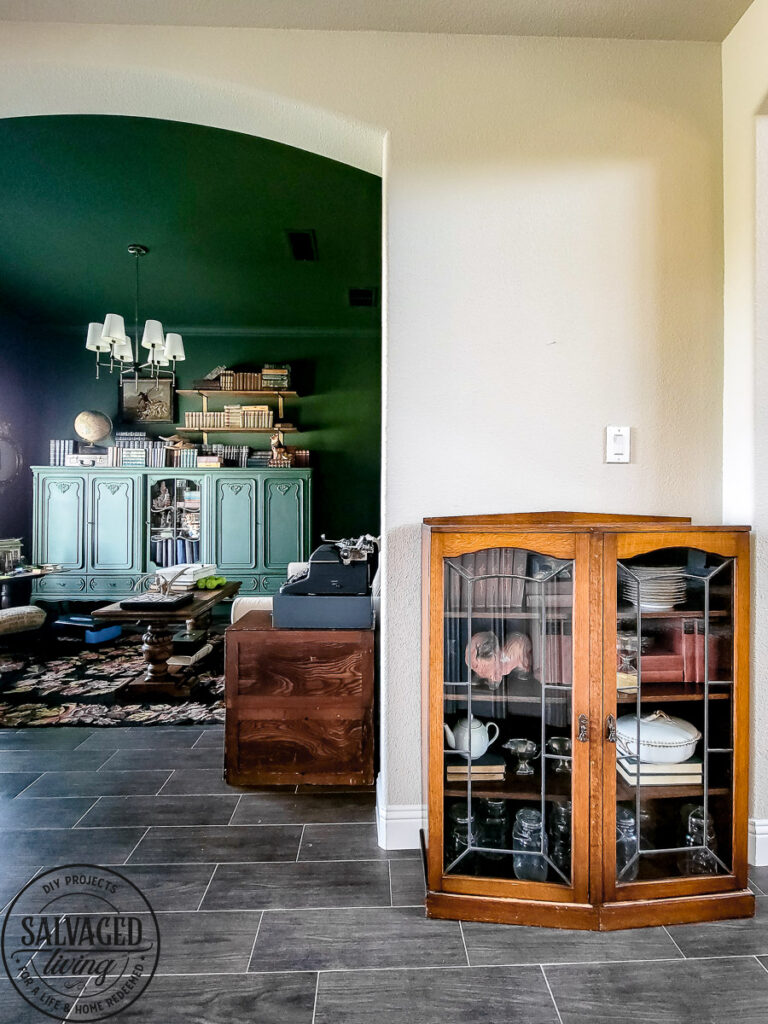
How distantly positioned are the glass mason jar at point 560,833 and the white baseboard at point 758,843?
0.76 meters

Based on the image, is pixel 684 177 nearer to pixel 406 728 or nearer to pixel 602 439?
pixel 602 439

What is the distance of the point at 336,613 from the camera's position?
242 centimetres

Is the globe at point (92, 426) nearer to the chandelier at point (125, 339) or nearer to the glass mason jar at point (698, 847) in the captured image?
the chandelier at point (125, 339)

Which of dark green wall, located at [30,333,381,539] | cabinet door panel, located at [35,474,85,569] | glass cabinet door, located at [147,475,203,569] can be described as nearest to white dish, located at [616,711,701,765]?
dark green wall, located at [30,333,381,539]

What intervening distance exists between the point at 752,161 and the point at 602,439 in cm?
103

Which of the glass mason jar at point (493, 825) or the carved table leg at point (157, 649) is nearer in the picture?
the glass mason jar at point (493, 825)

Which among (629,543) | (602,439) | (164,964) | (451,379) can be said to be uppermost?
(451,379)

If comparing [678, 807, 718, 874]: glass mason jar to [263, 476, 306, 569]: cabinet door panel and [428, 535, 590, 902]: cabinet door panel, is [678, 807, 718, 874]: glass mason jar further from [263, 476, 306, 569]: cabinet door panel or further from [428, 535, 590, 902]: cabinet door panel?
[263, 476, 306, 569]: cabinet door panel

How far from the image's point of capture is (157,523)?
5.52m

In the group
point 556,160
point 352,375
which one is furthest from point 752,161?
point 352,375

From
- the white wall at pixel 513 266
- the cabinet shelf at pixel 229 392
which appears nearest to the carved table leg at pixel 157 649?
the white wall at pixel 513 266

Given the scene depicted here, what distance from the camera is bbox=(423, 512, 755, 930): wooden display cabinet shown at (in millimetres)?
1628

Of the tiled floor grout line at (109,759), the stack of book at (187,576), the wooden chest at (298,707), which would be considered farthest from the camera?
the stack of book at (187,576)

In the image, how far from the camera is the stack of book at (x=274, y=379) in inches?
225
